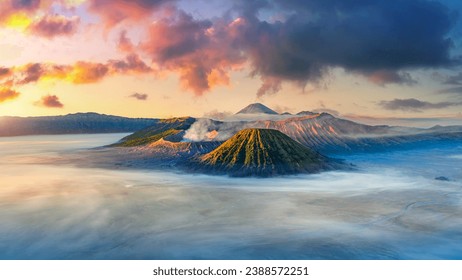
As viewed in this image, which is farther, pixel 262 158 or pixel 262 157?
pixel 262 157

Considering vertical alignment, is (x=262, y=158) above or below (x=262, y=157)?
below

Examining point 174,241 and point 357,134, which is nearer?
point 174,241

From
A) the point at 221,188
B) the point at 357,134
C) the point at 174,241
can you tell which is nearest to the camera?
the point at 174,241

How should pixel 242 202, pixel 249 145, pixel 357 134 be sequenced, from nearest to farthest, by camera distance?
pixel 242 202 → pixel 249 145 → pixel 357 134

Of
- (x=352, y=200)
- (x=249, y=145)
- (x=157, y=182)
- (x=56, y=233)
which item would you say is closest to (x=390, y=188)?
(x=352, y=200)

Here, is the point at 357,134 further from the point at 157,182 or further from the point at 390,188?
the point at 157,182

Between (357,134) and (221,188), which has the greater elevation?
(357,134)

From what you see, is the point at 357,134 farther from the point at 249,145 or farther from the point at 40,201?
the point at 40,201
